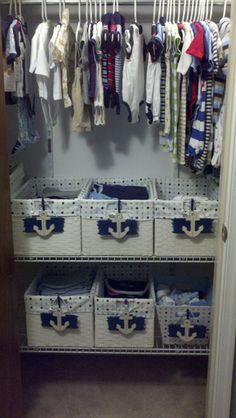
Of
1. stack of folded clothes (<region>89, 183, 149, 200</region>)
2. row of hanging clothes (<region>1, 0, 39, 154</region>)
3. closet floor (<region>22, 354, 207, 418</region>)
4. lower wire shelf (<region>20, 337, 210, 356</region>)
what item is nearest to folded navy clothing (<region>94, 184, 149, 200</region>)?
stack of folded clothes (<region>89, 183, 149, 200</region>)

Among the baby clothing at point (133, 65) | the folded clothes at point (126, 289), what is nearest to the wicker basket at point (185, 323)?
the folded clothes at point (126, 289)

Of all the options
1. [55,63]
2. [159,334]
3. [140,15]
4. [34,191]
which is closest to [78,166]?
[34,191]

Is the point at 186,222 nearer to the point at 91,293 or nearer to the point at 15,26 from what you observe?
the point at 91,293

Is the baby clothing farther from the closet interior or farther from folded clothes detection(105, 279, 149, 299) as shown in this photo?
folded clothes detection(105, 279, 149, 299)

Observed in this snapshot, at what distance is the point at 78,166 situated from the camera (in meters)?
2.36

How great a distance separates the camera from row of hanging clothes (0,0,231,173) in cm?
180

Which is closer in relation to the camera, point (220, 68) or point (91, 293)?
point (220, 68)

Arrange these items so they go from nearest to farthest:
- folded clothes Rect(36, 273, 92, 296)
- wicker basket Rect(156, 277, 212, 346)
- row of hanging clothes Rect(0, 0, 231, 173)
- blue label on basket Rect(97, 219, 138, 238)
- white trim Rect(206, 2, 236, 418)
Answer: white trim Rect(206, 2, 236, 418) → row of hanging clothes Rect(0, 0, 231, 173) → blue label on basket Rect(97, 219, 138, 238) → wicker basket Rect(156, 277, 212, 346) → folded clothes Rect(36, 273, 92, 296)

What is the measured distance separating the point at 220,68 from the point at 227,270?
32.3 inches

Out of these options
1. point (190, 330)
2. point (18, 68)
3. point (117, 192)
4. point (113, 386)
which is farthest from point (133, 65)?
point (113, 386)

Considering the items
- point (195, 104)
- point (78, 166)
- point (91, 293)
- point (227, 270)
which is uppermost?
point (195, 104)

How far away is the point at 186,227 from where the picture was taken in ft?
6.35

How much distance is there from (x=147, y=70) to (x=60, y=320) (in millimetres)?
1167

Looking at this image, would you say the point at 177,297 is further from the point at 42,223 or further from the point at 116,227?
the point at 42,223
